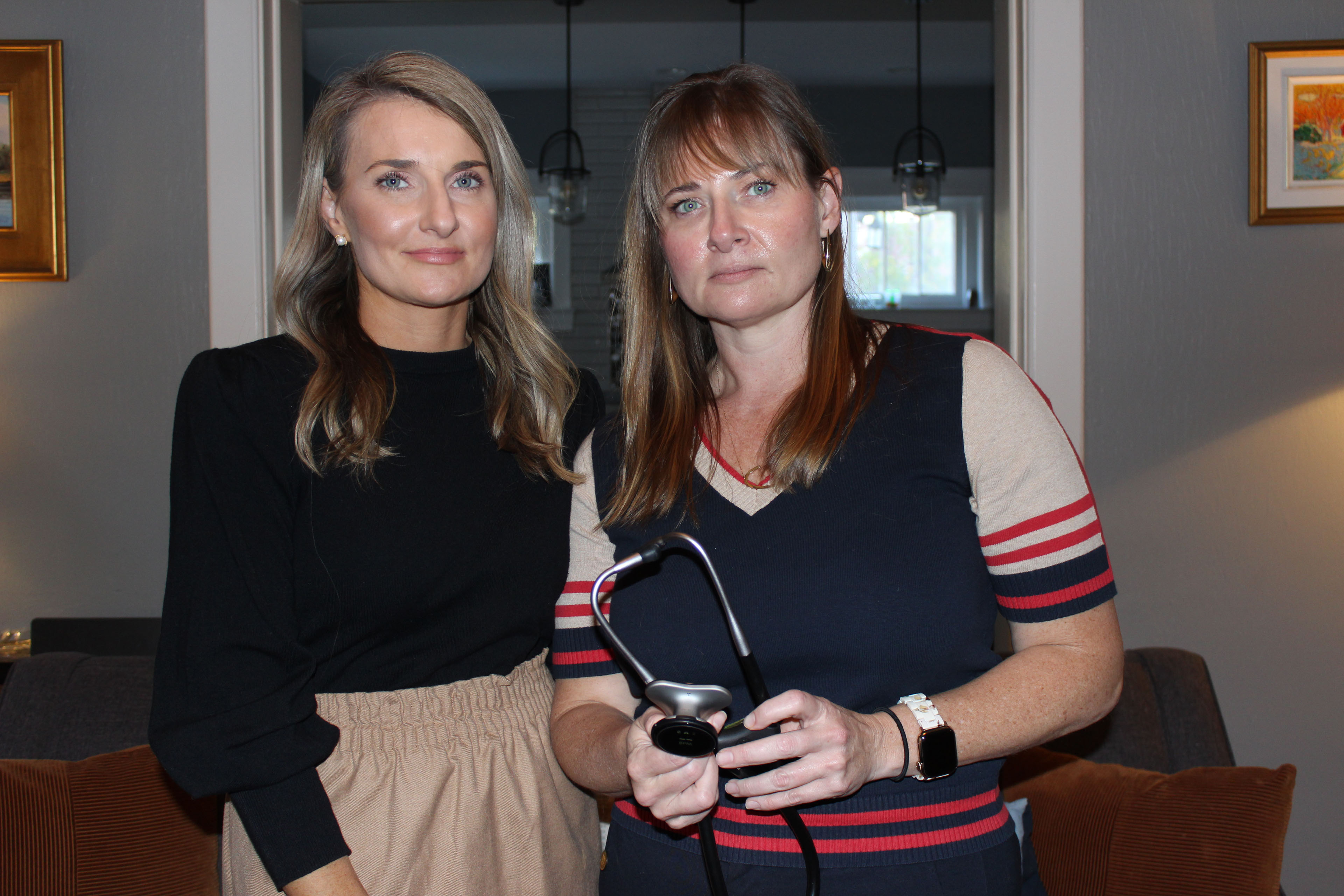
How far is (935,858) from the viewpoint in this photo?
1.07 m

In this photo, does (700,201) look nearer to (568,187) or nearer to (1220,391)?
(1220,391)

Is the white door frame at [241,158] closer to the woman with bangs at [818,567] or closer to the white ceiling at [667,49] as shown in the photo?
the woman with bangs at [818,567]

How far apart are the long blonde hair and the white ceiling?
4.22 m

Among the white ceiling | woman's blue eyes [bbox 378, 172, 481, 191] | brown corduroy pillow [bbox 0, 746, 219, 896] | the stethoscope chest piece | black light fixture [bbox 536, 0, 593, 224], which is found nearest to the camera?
the stethoscope chest piece

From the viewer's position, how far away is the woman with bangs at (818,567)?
1048mm

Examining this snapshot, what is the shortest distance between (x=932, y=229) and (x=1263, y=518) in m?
4.63

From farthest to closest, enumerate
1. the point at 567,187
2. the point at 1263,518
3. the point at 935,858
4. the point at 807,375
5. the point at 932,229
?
1. the point at 932,229
2. the point at 567,187
3. the point at 1263,518
4. the point at 807,375
5. the point at 935,858

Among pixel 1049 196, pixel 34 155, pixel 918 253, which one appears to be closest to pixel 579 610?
pixel 1049 196

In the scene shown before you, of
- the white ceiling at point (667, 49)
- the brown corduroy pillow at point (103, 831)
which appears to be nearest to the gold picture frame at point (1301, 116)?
the brown corduroy pillow at point (103, 831)

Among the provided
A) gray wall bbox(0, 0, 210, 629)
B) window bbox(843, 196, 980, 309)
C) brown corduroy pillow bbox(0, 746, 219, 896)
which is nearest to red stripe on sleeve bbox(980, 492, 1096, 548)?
brown corduroy pillow bbox(0, 746, 219, 896)

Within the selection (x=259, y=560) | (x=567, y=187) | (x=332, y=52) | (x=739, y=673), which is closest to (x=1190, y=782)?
(x=739, y=673)

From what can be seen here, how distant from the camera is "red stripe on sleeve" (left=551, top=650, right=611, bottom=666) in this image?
49.6 inches

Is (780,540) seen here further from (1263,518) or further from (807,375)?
(1263,518)

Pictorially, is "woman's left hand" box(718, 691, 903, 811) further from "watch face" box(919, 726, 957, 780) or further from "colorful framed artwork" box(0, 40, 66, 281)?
"colorful framed artwork" box(0, 40, 66, 281)
